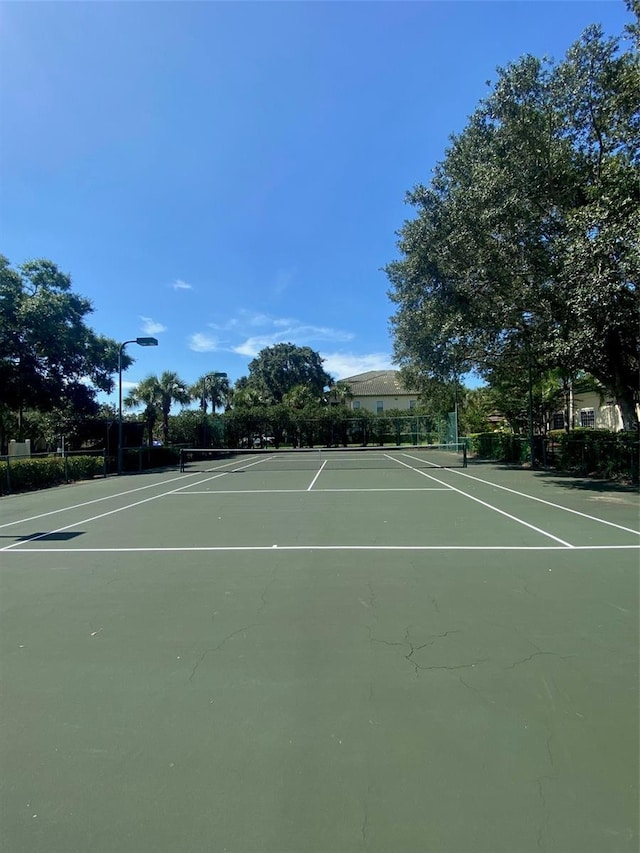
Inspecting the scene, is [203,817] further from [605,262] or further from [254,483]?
[254,483]

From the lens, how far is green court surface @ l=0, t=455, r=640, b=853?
2.28m

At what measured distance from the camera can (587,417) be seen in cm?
3456

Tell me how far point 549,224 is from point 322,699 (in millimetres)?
16347

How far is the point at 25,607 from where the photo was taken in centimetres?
520

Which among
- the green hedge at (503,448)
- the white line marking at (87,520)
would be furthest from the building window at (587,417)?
the white line marking at (87,520)

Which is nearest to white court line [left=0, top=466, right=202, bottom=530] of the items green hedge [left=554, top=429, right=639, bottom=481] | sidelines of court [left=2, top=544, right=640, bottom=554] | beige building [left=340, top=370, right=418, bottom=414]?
sidelines of court [left=2, top=544, right=640, bottom=554]

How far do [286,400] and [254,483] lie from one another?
130 feet

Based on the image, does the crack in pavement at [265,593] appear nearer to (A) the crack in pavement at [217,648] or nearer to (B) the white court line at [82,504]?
(A) the crack in pavement at [217,648]

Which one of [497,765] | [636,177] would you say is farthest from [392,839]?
[636,177]

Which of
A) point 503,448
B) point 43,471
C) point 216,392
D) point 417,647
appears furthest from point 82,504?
point 216,392

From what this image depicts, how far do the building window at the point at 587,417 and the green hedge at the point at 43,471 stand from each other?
1200 inches

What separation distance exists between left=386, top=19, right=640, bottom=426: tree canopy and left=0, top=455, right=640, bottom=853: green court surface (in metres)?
7.60

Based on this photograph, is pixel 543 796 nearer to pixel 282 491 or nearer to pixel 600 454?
pixel 282 491

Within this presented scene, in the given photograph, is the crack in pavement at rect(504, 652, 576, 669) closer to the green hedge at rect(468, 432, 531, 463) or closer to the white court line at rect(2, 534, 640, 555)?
the white court line at rect(2, 534, 640, 555)
